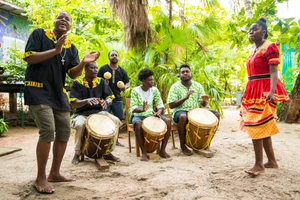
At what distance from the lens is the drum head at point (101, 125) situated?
11.6 ft

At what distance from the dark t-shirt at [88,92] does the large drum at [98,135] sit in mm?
326

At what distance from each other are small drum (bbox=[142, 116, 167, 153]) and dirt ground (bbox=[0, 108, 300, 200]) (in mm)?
255

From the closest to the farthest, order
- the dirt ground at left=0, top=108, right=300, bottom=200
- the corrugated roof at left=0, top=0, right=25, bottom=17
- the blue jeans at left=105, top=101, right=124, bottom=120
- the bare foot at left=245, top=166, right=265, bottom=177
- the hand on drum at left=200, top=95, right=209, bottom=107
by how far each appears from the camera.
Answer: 1. the dirt ground at left=0, top=108, right=300, bottom=200
2. the bare foot at left=245, top=166, right=265, bottom=177
3. the hand on drum at left=200, top=95, right=209, bottom=107
4. the blue jeans at left=105, top=101, right=124, bottom=120
5. the corrugated roof at left=0, top=0, right=25, bottom=17

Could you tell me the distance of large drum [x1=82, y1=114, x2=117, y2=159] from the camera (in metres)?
3.54

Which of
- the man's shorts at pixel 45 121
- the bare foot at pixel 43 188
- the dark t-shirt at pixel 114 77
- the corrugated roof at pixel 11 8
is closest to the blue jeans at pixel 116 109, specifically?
the dark t-shirt at pixel 114 77

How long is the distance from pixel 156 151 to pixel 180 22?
332 centimetres

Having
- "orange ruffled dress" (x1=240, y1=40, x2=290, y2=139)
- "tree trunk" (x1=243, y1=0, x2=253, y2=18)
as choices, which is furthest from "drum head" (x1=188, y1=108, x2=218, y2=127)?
"tree trunk" (x1=243, y1=0, x2=253, y2=18)

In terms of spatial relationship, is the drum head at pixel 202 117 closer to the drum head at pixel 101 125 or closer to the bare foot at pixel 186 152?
the bare foot at pixel 186 152

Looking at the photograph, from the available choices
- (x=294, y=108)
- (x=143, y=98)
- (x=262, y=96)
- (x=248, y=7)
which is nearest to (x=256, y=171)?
(x=262, y=96)

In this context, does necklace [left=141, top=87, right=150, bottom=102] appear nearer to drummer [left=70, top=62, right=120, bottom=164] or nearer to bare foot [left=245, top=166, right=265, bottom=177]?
drummer [left=70, top=62, right=120, bottom=164]

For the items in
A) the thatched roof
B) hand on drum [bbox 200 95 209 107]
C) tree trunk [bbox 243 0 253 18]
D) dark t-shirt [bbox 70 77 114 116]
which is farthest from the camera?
tree trunk [bbox 243 0 253 18]

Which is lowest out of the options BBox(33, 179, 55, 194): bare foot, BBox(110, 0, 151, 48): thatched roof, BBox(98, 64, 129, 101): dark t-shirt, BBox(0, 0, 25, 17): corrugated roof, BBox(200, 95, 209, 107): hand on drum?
BBox(33, 179, 55, 194): bare foot

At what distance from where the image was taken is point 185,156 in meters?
4.27

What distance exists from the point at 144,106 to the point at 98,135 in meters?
0.95
